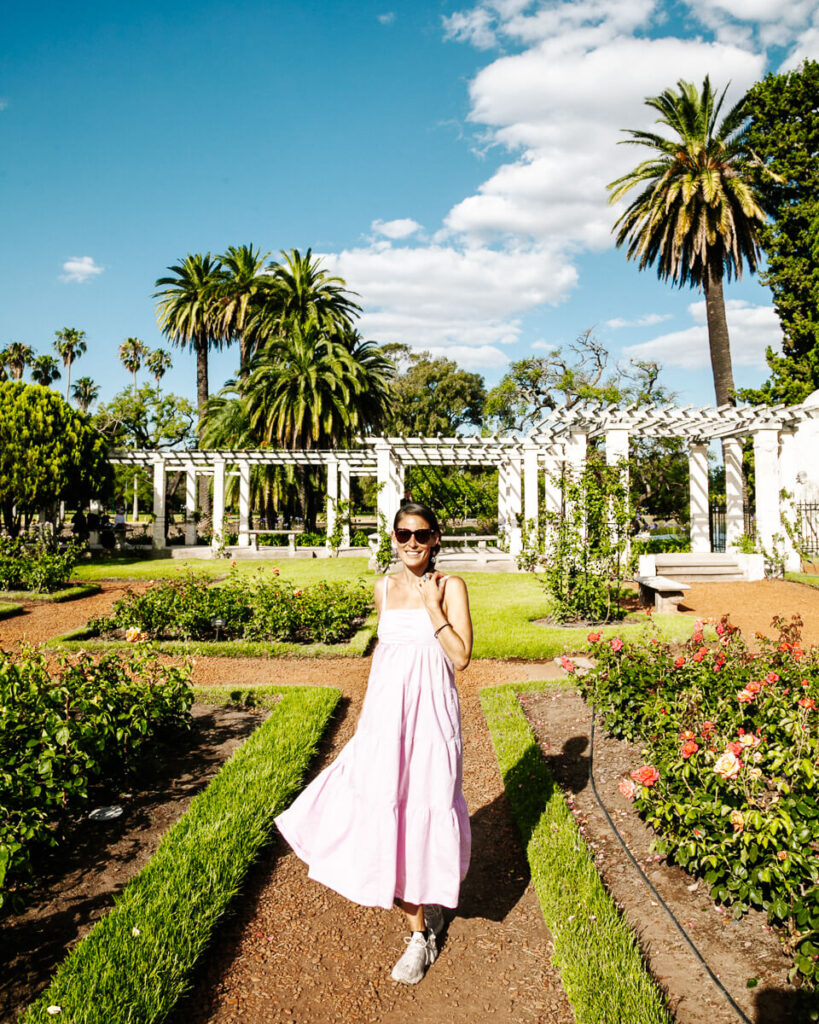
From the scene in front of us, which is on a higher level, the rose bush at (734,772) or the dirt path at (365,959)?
the rose bush at (734,772)

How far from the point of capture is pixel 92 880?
309cm

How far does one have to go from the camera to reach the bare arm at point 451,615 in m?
2.51

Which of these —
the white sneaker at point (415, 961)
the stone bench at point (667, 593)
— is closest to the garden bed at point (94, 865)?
the white sneaker at point (415, 961)

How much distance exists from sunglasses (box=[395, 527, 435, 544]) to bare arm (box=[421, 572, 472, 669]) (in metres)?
0.16

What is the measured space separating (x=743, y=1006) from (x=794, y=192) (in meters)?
22.4

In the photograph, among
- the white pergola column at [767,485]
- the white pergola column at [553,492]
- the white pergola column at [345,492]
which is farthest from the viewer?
the white pergola column at [345,492]

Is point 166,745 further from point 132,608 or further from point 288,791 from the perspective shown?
point 132,608

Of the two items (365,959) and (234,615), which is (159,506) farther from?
(365,959)

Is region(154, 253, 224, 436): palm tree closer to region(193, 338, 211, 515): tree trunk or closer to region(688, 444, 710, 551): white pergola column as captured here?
region(193, 338, 211, 515): tree trunk

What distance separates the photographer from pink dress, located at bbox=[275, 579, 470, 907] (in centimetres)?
249

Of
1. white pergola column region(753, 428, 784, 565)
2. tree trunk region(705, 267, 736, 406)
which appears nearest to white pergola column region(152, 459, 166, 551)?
white pergola column region(753, 428, 784, 565)

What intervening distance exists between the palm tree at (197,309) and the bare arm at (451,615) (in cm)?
2689

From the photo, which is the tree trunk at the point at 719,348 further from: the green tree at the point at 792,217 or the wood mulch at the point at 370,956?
the wood mulch at the point at 370,956

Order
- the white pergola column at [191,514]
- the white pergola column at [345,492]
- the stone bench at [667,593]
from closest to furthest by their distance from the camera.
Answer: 1. the stone bench at [667,593]
2. the white pergola column at [345,492]
3. the white pergola column at [191,514]
